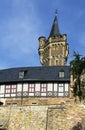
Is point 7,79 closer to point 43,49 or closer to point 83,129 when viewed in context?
point 83,129

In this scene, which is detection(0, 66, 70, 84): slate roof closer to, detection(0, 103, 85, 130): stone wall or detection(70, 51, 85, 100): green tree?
detection(0, 103, 85, 130): stone wall

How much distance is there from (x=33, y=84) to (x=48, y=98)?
125 inches

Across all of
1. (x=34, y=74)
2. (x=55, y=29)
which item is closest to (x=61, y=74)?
(x=34, y=74)

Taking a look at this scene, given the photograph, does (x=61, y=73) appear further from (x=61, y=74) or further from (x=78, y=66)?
(x=78, y=66)

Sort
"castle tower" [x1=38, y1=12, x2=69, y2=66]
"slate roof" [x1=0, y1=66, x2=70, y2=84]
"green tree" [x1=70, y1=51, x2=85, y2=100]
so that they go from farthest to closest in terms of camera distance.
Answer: "castle tower" [x1=38, y1=12, x2=69, y2=66] → "slate roof" [x1=0, y1=66, x2=70, y2=84] → "green tree" [x1=70, y1=51, x2=85, y2=100]

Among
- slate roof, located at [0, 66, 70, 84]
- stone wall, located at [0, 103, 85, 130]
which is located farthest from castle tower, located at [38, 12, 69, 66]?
stone wall, located at [0, 103, 85, 130]

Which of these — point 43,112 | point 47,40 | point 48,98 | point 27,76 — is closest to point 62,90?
point 48,98

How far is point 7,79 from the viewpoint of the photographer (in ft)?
173

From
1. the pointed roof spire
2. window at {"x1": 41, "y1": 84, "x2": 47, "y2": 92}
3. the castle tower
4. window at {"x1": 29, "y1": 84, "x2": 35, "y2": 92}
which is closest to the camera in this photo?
window at {"x1": 41, "y1": 84, "x2": 47, "y2": 92}

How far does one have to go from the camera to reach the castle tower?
247ft

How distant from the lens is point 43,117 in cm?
3691

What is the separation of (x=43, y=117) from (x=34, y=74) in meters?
17.3

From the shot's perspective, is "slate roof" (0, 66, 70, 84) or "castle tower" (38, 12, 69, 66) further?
"castle tower" (38, 12, 69, 66)

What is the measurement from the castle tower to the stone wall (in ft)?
123
